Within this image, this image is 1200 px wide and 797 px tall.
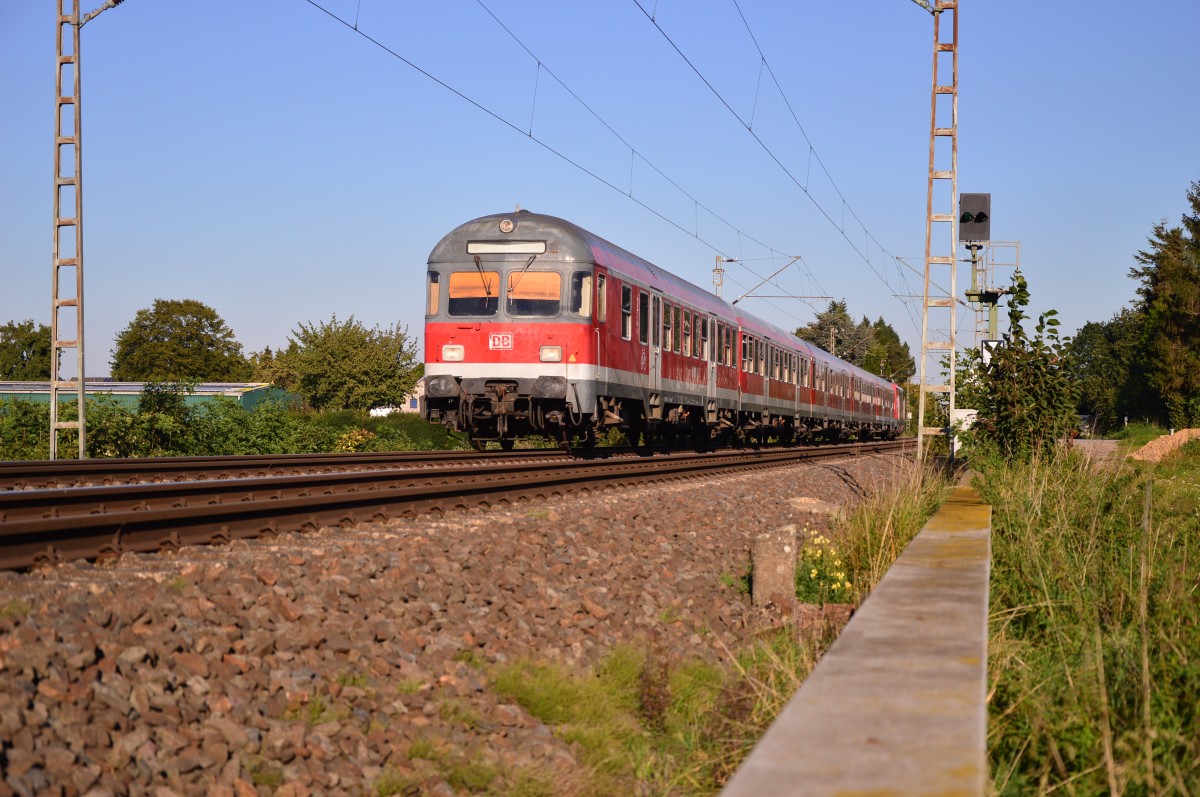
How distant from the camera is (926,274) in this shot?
18078mm

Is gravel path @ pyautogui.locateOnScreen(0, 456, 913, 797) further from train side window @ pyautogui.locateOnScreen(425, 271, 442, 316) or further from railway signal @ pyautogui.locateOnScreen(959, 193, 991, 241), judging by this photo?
railway signal @ pyautogui.locateOnScreen(959, 193, 991, 241)

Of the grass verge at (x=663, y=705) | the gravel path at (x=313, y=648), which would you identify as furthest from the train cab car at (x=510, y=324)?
the grass verge at (x=663, y=705)

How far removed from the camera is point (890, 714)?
2979mm

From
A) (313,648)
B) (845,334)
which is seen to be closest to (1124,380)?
(845,334)

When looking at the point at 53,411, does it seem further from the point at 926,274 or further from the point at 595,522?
the point at 926,274

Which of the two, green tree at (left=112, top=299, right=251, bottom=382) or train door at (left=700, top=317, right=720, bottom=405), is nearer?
train door at (left=700, top=317, right=720, bottom=405)

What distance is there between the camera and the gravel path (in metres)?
3.85

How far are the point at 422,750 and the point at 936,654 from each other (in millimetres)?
2113

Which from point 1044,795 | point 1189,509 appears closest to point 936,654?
point 1044,795

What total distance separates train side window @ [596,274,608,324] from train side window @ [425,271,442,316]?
243 cm

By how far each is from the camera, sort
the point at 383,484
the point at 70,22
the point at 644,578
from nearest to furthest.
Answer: the point at 644,578, the point at 383,484, the point at 70,22

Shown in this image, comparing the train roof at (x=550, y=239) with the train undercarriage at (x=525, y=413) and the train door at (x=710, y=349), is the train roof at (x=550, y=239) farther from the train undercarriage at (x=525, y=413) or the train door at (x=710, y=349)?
the train door at (x=710, y=349)

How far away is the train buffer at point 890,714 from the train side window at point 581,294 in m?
12.1

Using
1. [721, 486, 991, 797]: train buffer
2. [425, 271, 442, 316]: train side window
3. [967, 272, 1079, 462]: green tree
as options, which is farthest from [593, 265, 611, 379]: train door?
[721, 486, 991, 797]: train buffer
